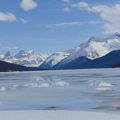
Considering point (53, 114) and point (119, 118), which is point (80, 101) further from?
point (119, 118)

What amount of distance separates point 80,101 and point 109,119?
982 cm

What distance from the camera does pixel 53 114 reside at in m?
18.3

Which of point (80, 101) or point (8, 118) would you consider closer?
point (8, 118)

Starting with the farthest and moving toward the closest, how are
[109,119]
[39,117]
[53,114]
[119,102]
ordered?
[119,102] → [53,114] → [39,117] → [109,119]

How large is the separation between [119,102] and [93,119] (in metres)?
8.68

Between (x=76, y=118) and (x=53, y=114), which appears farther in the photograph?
(x=53, y=114)

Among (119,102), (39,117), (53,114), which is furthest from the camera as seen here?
(119,102)

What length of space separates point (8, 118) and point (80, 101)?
941 cm

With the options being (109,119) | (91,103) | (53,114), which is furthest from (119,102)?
(109,119)

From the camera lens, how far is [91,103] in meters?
24.6

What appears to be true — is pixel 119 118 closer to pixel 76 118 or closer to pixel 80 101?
pixel 76 118

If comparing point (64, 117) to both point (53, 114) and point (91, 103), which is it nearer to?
point (53, 114)

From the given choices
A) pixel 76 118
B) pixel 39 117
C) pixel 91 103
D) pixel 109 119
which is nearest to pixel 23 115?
pixel 39 117

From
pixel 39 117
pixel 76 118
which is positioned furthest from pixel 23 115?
pixel 76 118
